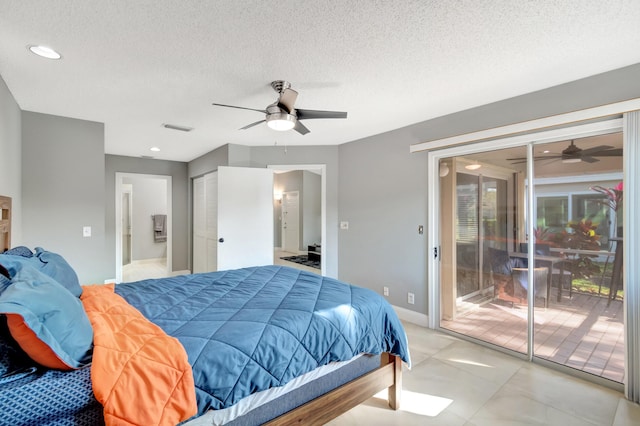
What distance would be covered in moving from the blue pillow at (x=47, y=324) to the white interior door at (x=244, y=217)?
9.79 feet

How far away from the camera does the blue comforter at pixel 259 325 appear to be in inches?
50.3

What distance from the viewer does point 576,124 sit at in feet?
7.68

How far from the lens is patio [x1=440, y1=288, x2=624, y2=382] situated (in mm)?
2307

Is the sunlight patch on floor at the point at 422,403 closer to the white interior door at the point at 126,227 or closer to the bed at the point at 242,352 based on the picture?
the bed at the point at 242,352

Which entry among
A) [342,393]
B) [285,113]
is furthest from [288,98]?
[342,393]

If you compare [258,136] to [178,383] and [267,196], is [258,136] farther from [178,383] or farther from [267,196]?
[178,383]

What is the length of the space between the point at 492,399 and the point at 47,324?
260cm

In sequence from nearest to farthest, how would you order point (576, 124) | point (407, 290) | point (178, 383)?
point (178, 383)
point (576, 124)
point (407, 290)

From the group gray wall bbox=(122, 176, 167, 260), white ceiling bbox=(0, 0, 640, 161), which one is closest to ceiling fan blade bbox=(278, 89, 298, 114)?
white ceiling bbox=(0, 0, 640, 161)

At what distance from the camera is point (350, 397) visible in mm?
1772

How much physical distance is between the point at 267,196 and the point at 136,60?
2635 mm

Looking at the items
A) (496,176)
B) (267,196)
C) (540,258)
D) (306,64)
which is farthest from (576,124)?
(267,196)

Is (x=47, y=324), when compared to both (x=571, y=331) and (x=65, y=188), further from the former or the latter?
(x=571, y=331)

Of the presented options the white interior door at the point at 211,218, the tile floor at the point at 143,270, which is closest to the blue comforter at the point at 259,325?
the white interior door at the point at 211,218
